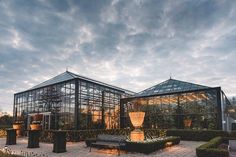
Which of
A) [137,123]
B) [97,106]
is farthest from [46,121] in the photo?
[137,123]

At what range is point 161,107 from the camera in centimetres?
2406

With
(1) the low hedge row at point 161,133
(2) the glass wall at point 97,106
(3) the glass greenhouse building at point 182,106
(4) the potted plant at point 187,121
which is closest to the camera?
(1) the low hedge row at point 161,133

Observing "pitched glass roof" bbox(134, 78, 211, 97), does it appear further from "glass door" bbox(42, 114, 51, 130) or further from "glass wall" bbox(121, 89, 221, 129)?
"glass door" bbox(42, 114, 51, 130)

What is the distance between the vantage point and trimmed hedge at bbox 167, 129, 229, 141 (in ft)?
56.7

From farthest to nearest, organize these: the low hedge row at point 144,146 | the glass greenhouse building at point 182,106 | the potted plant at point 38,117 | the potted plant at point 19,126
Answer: the potted plant at point 38,117 < the potted plant at point 19,126 < the glass greenhouse building at point 182,106 < the low hedge row at point 144,146

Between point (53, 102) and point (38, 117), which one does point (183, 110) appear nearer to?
point (53, 102)

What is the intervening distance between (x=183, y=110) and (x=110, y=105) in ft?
25.6

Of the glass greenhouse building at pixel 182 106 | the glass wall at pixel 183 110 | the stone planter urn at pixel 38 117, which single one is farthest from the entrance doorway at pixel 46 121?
the glass wall at pixel 183 110

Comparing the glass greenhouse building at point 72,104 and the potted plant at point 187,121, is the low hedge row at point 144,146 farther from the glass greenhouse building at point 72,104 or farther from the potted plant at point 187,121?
the potted plant at point 187,121

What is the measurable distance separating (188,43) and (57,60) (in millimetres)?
11803

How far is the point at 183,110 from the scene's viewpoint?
882 inches

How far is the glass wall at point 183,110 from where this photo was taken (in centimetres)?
2061

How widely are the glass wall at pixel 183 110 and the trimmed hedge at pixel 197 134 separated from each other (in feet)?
8.67

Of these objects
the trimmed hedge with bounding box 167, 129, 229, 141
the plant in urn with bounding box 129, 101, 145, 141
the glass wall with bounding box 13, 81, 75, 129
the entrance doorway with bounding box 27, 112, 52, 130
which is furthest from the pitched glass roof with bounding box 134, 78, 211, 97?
the plant in urn with bounding box 129, 101, 145, 141
